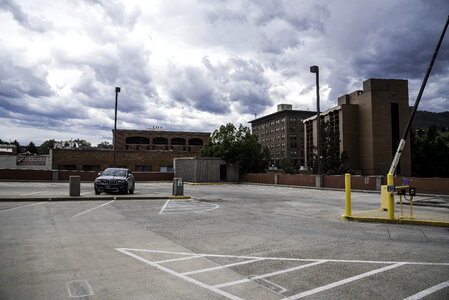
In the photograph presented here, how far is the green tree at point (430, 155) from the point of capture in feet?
204

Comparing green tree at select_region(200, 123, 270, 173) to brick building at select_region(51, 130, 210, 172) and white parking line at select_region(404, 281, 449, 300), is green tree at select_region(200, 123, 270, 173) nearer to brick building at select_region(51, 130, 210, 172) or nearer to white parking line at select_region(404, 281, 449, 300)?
brick building at select_region(51, 130, 210, 172)

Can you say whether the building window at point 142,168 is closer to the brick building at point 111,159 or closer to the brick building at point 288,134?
the brick building at point 111,159

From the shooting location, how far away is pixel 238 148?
147 ft

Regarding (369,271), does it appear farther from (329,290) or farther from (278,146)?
(278,146)

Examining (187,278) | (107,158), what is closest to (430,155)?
(107,158)

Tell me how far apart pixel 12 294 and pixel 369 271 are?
530cm

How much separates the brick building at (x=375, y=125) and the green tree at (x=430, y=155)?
1918mm

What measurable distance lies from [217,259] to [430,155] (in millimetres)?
72235

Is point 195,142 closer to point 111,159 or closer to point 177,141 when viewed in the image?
point 177,141

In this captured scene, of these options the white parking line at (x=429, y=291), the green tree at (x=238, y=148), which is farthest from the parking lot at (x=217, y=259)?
the green tree at (x=238, y=148)

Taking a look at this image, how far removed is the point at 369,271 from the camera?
5.25 meters

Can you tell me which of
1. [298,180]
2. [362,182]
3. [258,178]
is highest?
[362,182]

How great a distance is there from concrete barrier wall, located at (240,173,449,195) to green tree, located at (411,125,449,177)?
44.5 meters

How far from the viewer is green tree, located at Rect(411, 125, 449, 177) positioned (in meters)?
62.2
